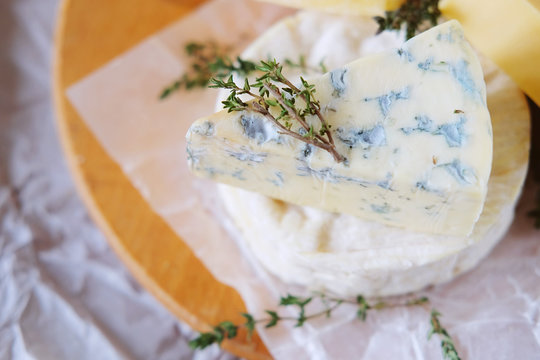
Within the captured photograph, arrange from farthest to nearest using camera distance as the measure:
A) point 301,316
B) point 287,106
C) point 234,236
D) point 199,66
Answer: point 199,66 → point 234,236 → point 301,316 → point 287,106

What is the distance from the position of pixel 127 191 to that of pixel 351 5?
94 centimetres

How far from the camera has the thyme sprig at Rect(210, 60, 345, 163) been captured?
48.9 inches

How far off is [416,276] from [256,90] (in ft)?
2.27

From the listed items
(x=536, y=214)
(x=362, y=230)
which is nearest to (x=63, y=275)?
(x=362, y=230)

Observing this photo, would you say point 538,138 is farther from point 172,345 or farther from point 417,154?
point 172,345

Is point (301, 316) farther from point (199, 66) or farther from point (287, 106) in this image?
point (199, 66)

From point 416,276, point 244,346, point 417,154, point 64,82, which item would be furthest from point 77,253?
point 417,154

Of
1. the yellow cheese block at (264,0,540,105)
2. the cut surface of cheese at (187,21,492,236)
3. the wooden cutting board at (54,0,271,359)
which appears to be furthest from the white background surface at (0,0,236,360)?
the yellow cheese block at (264,0,540,105)

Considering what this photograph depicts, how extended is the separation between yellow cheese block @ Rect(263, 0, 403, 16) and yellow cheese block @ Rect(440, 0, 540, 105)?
161 millimetres

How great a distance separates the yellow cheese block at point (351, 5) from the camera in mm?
1602

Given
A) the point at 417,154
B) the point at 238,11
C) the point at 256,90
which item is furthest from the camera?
the point at 238,11

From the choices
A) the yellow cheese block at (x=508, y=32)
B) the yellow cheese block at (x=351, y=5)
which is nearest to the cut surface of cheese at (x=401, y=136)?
the yellow cheese block at (x=508, y=32)

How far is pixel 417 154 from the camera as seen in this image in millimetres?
1281

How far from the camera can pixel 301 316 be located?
1593mm
